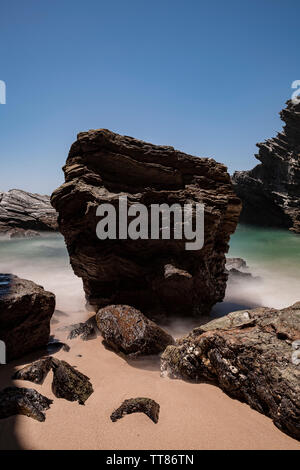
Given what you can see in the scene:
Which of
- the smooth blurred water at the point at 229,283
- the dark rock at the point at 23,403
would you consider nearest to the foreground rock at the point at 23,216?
the smooth blurred water at the point at 229,283

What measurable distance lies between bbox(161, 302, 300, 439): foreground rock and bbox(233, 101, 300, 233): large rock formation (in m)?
43.3

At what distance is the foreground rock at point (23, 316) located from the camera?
5266 millimetres

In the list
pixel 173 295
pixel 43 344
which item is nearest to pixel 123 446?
pixel 43 344

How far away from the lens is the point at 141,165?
824 centimetres

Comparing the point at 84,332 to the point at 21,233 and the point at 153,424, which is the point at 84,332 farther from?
the point at 21,233

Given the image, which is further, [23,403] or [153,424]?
[23,403]

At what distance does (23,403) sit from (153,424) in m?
1.78

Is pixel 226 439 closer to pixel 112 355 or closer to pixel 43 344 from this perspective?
pixel 112 355

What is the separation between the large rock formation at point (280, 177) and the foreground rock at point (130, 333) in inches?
1688

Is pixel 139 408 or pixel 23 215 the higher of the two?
pixel 23 215

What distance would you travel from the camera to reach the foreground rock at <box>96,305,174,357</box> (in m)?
5.67

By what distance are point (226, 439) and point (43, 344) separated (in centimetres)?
430

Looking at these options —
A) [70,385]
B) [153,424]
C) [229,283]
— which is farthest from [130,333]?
[229,283]

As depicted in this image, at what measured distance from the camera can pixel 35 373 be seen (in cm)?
444
